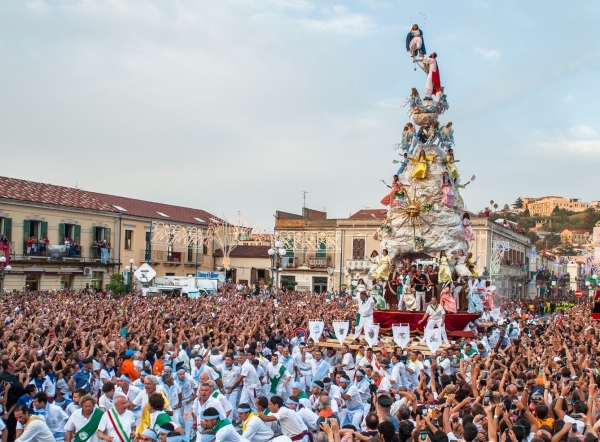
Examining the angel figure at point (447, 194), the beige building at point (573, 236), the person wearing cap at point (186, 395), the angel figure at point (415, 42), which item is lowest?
the person wearing cap at point (186, 395)

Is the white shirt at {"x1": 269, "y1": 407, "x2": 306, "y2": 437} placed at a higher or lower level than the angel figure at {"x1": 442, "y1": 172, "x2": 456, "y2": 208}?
lower

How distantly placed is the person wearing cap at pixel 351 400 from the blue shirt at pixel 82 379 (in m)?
4.14

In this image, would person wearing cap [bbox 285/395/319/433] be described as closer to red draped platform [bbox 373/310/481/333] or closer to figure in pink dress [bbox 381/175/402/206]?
red draped platform [bbox 373/310/481/333]

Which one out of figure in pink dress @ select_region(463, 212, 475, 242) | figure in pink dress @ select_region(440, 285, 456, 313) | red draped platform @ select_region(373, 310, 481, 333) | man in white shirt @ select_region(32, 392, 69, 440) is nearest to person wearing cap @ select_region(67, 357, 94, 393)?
man in white shirt @ select_region(32, 392, 69, 440)

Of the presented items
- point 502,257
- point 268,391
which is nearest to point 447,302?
point 268,391

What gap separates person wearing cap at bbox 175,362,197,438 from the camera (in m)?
10.9

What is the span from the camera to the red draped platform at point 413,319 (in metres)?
22.1

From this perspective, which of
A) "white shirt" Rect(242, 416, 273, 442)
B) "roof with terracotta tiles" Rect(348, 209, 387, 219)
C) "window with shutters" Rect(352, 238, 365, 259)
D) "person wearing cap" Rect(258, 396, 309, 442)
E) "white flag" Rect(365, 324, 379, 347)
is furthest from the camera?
"roof with terracotta tiles" Rect(348, 209, 387, 219)

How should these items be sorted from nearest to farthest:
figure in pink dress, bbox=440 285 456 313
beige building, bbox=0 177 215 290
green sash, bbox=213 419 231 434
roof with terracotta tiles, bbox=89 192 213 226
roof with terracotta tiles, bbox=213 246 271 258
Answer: green sash, bbox=213 419 231 434 → figure in pink dress, bbox=440 285 456 313 → beige building, bbox=0 177 215 290 → roof with terracotta tiles, bbox=89 192 213 226 → roof with terracotta tiles, bbox=213 246 271 258

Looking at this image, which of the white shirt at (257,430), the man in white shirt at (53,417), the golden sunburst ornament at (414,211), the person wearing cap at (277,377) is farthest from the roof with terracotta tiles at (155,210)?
the white shirt at (257,430)

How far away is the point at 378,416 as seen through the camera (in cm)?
801

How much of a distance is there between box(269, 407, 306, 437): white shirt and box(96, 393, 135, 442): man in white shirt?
1771mm

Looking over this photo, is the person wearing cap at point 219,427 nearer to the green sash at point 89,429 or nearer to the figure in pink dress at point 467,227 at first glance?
the green sash at point 89,429

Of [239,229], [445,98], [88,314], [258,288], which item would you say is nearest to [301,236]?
[239,229]
